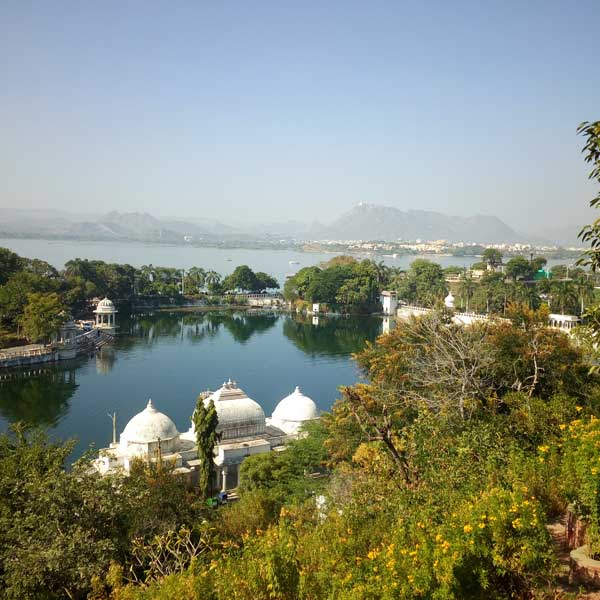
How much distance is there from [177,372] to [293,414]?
13.7 meters

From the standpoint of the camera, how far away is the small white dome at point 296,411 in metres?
19.2

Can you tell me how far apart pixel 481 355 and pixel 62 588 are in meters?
8.25

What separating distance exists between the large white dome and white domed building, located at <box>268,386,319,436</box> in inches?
45.5

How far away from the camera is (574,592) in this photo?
5.43 m

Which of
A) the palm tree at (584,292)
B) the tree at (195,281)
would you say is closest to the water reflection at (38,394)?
the tree at (195,281)

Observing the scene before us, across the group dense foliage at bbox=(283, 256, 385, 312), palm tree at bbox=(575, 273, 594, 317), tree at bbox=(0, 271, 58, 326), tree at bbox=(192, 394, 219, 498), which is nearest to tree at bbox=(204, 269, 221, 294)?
dense foliage at bbox=(283, 256, 385, 312)

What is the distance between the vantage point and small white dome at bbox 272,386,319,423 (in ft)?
62.8

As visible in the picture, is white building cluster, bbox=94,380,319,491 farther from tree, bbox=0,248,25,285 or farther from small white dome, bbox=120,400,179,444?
tree, bbox=0,248,25,285

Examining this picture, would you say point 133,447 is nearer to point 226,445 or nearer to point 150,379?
point 226,445

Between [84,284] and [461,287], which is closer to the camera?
[84,284]

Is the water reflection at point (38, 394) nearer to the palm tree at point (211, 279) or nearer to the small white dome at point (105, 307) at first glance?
the small white dome at point (105, 307)

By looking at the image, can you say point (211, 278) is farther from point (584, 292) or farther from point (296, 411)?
point (296, 411)

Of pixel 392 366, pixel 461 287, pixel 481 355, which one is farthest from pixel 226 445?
pixel 461 287

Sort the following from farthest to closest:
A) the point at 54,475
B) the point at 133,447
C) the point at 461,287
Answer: the point at 461,287 < the point at 133,447 < the point at 54,475
